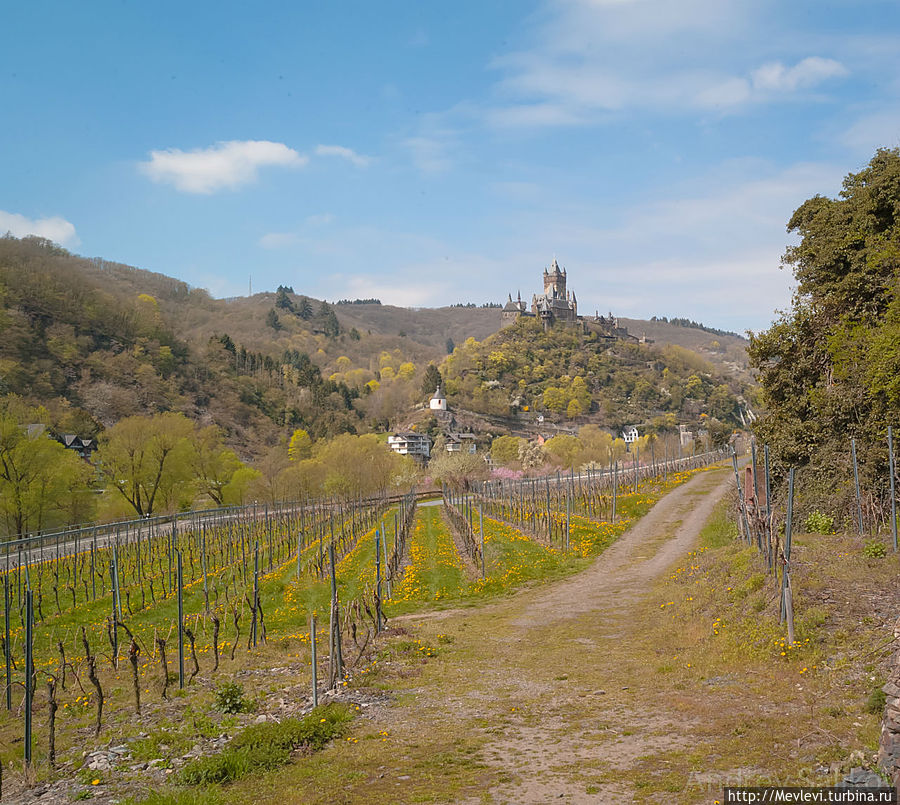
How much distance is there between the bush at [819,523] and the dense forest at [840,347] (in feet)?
1.62

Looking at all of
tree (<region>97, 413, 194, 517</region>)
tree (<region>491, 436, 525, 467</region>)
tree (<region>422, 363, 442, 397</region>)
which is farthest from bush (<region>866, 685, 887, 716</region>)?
tree (<region>422, 363, 442, 397</region>)

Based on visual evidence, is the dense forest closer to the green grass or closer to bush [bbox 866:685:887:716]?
the green grass

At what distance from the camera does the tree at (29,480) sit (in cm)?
4691

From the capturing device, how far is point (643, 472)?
203 feet

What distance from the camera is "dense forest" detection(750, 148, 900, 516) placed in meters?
20.5

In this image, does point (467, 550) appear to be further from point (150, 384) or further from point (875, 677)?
point (150, 384)

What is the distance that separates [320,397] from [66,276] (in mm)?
53450

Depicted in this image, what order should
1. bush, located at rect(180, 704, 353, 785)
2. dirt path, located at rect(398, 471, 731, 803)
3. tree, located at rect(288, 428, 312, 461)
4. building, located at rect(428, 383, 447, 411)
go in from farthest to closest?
1. building, located at rect(428, 383, 447, 411)
2. tree, located at rect(288, 428, 312, 461)
3. bush, located at rect(180, 704, 353, 785)
4. dirt path, located at rect(398, 471, 731, 803)

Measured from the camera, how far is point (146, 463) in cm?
5738

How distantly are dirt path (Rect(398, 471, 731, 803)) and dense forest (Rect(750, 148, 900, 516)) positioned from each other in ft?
20.9

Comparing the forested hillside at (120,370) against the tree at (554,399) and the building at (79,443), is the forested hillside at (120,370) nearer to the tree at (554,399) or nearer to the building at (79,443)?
the building at (79,443)

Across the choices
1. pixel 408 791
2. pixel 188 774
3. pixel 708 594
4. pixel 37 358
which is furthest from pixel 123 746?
pixel 37 358

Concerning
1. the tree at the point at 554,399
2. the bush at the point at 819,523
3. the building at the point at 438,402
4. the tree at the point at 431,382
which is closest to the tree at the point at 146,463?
the bush at the point at 819,523

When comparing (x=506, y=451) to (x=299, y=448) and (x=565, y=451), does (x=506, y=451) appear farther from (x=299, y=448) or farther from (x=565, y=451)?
(x=299, y=448)
